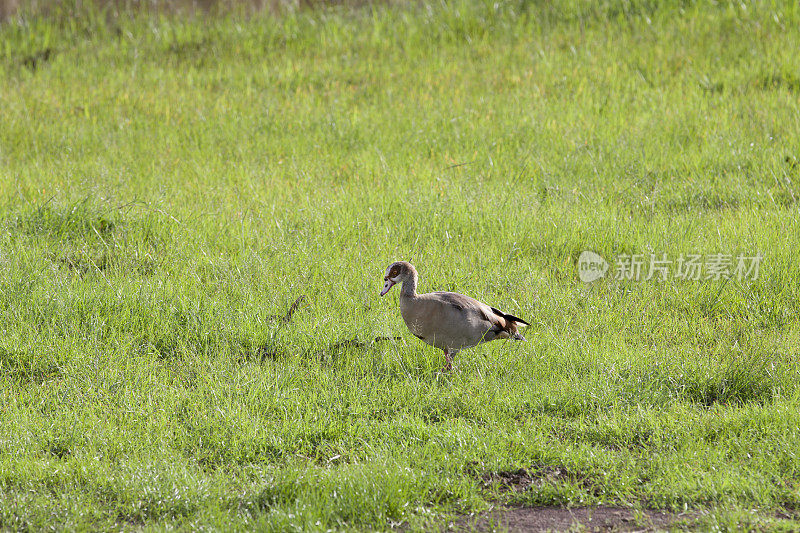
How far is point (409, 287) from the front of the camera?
542cm

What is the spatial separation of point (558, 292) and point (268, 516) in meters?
3.21

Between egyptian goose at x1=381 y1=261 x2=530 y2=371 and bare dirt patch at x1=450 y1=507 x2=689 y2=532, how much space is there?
1340 mm

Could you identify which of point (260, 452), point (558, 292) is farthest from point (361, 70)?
point (260, 452)

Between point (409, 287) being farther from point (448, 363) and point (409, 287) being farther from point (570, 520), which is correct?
point (570, 520)

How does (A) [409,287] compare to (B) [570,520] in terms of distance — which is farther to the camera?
(A) [409,287]

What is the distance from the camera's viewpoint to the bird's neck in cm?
538

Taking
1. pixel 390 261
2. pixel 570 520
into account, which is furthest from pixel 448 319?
pixel 390 261

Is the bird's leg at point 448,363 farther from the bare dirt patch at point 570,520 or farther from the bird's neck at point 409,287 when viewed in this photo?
the bare dirt patch at point 570,520

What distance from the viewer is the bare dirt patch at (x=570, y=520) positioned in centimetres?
395

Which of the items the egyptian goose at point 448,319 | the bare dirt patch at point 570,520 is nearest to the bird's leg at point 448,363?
the egyptian goose at point 448,319

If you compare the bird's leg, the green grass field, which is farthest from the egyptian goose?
the green grass field

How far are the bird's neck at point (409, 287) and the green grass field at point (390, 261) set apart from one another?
1.44 feet

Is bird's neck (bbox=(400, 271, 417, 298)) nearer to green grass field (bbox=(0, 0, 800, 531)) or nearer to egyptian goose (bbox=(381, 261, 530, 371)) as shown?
egyptian goose (bbox=(381, 261, 530, 371))

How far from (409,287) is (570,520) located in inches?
76.0
